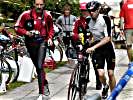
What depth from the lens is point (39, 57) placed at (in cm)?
934

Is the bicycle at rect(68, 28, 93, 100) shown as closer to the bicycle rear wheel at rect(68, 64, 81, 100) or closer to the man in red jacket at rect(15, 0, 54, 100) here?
the bicycle rear wheel at rect(68, 64, 81, 100)

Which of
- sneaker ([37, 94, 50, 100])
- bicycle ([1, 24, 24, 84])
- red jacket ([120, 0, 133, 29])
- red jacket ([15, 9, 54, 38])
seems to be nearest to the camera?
sneaker ([37, 94, 50, 100])

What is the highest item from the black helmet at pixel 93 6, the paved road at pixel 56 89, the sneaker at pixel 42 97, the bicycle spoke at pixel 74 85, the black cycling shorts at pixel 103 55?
the black helmet at pixel 93 6

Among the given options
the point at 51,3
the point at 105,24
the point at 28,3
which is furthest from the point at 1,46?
the point at 51,3

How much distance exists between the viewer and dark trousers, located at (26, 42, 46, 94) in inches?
365

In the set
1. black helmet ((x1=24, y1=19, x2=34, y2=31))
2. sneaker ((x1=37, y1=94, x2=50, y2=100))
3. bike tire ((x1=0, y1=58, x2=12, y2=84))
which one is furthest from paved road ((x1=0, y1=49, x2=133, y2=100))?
black helmet ((x1=24, y1=19, x2=34, y2=31))

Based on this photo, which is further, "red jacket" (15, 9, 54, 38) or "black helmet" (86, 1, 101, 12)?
"red jacket" (15, 9, 54, 38)

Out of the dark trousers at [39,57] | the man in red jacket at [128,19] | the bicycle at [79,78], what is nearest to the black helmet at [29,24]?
the dark trousers at [39,57]

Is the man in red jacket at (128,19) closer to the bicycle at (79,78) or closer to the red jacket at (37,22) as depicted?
the red jacket at (37,22)

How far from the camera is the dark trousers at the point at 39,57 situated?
365 inches

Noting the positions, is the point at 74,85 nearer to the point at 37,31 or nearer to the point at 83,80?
the point at 83,80

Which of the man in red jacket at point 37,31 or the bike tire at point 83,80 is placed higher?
the man in red jacket at point 37,31

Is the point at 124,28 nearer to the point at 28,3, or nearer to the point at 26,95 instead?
the point at 26,95

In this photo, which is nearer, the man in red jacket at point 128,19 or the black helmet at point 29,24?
the black helmet at point 29,24
